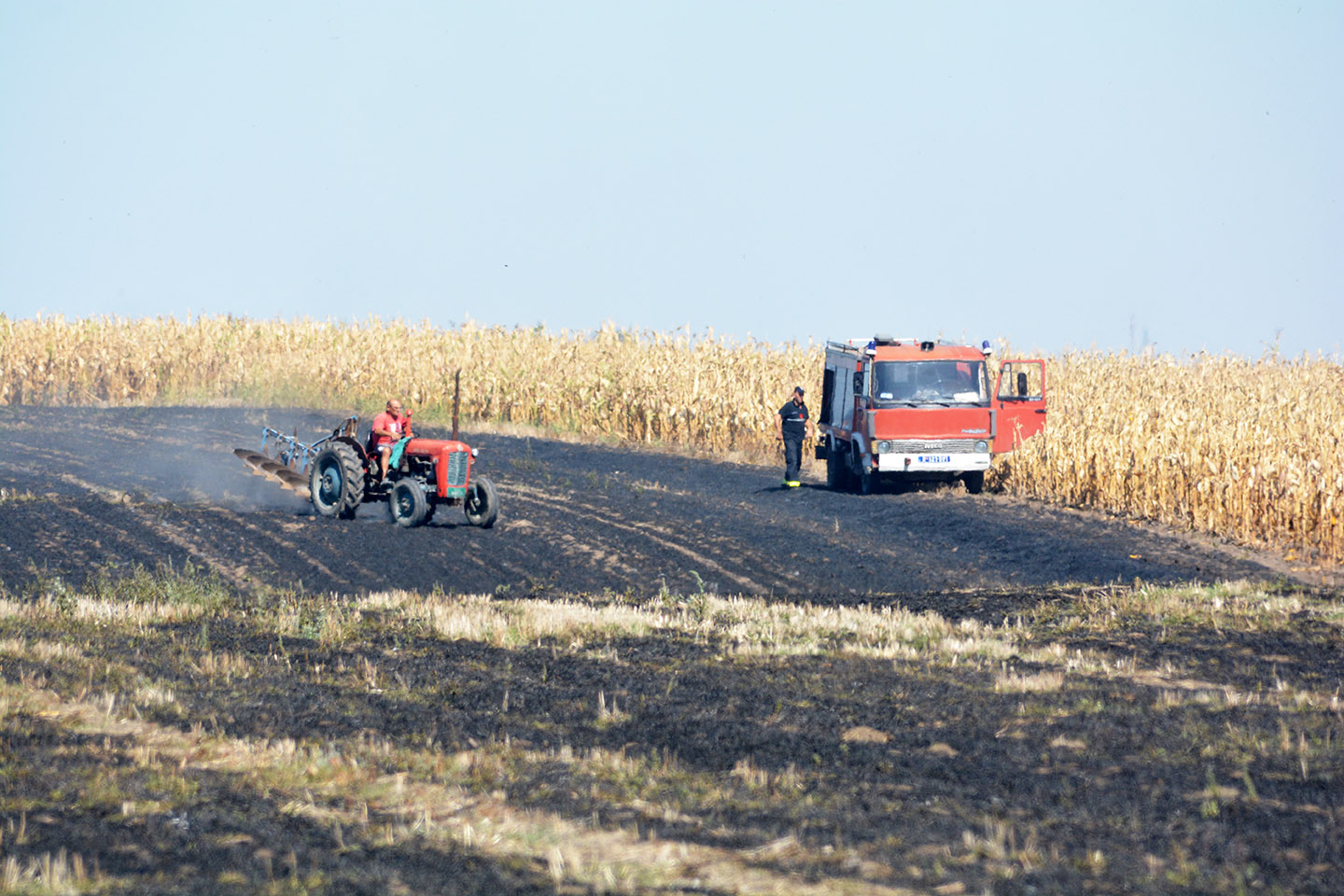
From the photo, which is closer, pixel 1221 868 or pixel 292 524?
pixel 1221 868

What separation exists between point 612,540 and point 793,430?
6560 millimetres

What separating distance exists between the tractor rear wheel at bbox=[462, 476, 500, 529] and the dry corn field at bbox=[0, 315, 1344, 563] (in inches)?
340

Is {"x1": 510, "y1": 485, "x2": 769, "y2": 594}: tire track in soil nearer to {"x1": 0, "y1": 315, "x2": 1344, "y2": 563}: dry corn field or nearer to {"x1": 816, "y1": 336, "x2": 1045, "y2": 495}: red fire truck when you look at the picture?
{"x1": 816, "y1": 336, "x2": 1045, "y2": 495}: red fire truck

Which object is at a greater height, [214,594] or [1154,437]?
[1154,437]

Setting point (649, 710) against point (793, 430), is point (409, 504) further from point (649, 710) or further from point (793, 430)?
point (649, 710)

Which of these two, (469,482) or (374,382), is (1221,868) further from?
(374,382)

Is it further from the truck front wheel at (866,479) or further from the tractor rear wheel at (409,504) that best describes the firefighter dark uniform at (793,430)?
the tractor rear wheel at (409,504)

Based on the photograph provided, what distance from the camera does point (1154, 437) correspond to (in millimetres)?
20156

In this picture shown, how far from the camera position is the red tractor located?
17.2 metres

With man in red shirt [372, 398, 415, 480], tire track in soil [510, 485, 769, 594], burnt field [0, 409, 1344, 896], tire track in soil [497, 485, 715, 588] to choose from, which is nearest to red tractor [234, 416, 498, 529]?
man in red shirt [372, 398, 415, 480]

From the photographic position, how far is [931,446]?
21.5 m

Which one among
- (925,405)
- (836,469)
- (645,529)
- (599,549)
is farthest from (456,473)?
(836,469)

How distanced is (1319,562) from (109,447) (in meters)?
20.6

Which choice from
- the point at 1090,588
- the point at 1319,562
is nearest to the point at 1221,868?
the point at 1090,588
